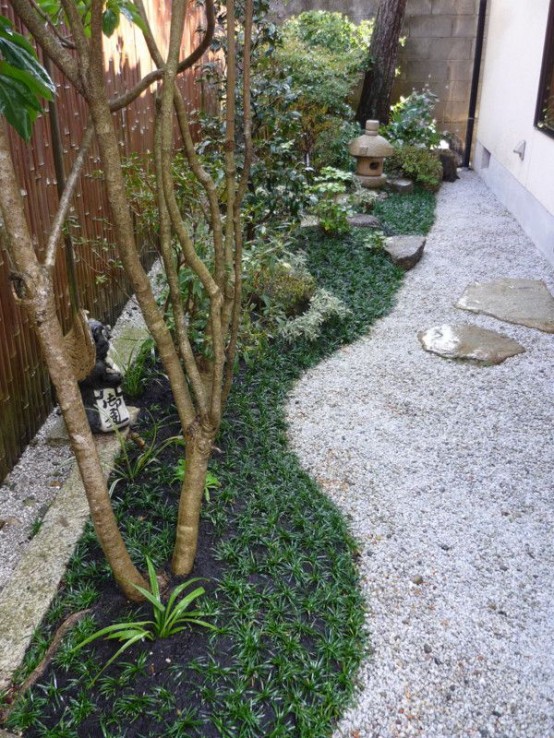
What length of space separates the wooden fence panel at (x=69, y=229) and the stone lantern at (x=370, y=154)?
12.1 ft

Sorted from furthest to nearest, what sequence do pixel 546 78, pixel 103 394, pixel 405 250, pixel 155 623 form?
pixel 546 78 → pixel 405 250 → pixel 103 394 → pixel 155 623

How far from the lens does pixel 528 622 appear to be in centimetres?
264

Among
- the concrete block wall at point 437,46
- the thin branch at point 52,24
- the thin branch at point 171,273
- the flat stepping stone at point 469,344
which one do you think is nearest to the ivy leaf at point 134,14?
the thin branch at point 52,24

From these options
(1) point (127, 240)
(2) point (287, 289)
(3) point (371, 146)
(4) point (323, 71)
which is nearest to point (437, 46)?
(4) point (323, 71)

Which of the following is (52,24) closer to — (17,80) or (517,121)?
(17,80)

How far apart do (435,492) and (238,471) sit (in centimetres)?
97

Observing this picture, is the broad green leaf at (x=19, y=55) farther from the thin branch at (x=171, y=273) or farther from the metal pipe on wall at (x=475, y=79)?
the metal pipe on wall at (x=475, y=79)

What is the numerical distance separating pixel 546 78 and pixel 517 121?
971 mm

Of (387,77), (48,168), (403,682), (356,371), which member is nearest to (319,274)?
(356,371)

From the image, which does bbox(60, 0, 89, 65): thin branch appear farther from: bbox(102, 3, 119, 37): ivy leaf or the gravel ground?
the gravel ground

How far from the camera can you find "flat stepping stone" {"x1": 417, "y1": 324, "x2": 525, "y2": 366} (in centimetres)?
479

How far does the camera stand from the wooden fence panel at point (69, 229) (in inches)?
123

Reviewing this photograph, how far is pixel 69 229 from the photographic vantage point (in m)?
3.66

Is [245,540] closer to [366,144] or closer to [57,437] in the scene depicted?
[57,437]
